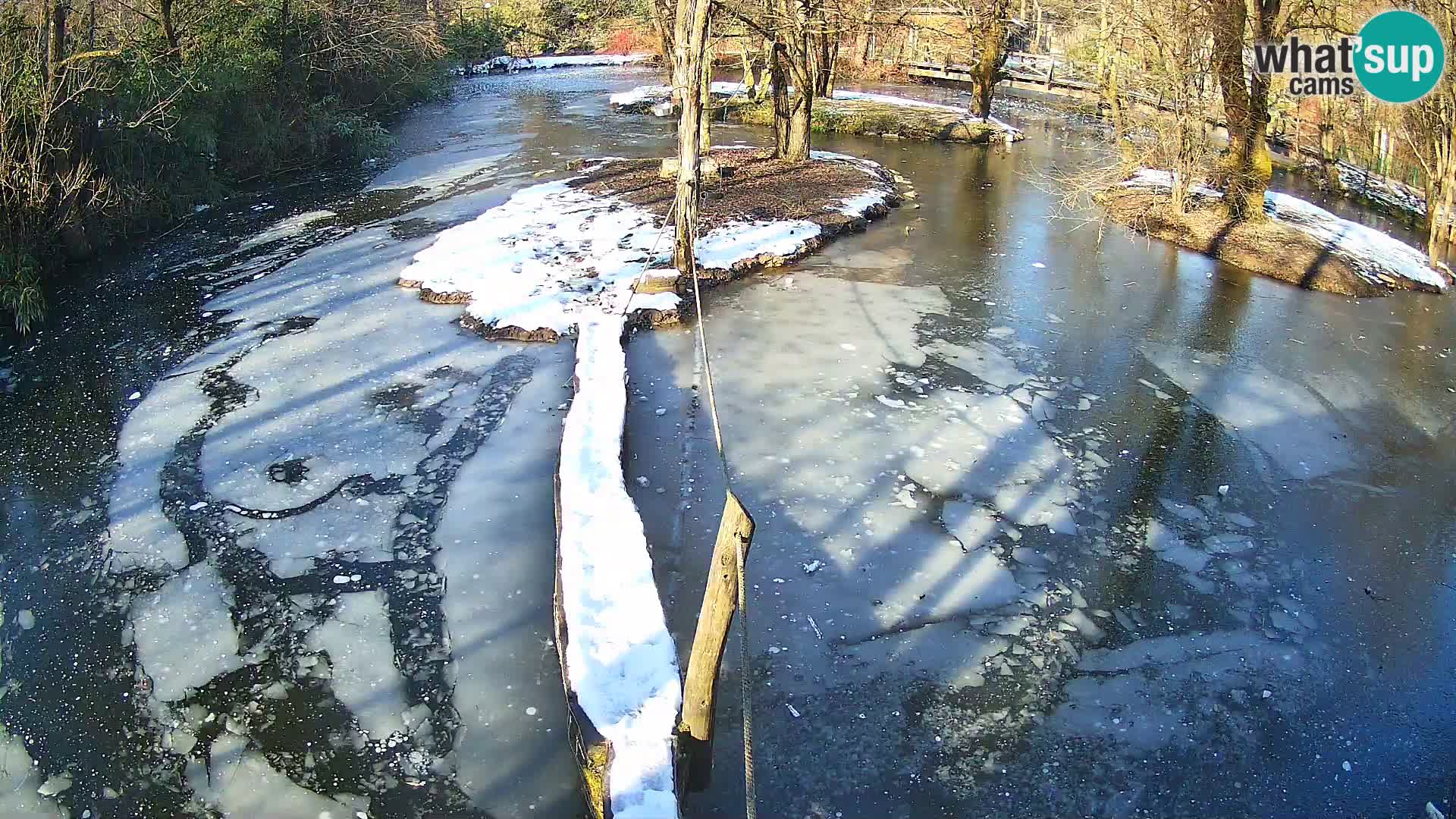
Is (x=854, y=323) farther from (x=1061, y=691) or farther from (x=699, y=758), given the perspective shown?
(x=699, y=758)

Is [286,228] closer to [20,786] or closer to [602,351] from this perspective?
[602,351]

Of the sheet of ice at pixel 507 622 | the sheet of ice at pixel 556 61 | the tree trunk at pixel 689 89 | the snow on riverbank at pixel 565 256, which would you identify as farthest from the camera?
the sheet of ice at pixel 556 61

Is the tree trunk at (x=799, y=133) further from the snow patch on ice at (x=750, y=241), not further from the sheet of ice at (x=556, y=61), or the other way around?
the sheet of ice at (x=556, y=61)

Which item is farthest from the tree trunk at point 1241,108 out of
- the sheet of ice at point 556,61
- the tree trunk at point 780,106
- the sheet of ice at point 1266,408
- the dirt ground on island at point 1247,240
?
the sheet of ice at point 556,61

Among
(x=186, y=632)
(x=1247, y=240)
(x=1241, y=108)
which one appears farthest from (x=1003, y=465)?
(x=1241, y=108)

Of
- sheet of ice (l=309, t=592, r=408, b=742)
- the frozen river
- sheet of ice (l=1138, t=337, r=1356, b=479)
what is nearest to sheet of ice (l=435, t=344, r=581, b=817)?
the frozen river

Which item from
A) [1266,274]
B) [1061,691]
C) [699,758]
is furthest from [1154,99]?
[699,758]
